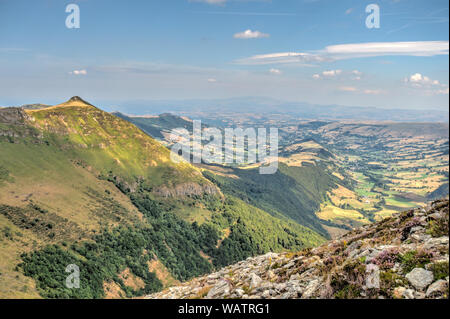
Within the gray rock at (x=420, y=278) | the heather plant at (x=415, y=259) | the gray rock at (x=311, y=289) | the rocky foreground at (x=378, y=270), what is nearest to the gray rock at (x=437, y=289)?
the rocky foreground at (x=378, y=270)

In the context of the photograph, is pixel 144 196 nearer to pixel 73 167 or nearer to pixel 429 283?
pixel 73 167

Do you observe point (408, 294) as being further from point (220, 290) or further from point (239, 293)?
point (220, 290)

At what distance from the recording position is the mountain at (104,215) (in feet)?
235

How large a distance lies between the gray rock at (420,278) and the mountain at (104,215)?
57437mm

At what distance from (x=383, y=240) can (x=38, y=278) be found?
235 ft

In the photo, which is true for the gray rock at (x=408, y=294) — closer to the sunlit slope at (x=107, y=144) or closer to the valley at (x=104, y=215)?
the valley at (x=104, y=215)

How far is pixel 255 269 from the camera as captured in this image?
818 inches

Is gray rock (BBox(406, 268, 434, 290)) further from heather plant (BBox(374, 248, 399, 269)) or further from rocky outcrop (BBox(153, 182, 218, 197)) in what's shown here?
rocky outcrop (BBox(153, 182, 218, 197))

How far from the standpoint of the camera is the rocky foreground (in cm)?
960

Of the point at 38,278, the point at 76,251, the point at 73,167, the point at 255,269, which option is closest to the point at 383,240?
the point at 255,269

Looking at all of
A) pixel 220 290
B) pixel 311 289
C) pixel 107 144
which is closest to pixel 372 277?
pixel 311 289

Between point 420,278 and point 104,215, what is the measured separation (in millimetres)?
112333

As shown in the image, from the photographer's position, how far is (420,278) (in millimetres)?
9578

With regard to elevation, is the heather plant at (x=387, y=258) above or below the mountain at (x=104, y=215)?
above
